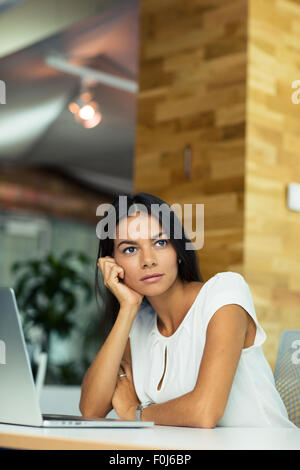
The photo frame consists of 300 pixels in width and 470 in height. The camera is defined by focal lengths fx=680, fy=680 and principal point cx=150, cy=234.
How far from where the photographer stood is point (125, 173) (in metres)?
9.31

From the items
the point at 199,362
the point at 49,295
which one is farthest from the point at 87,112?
the point at 199,362

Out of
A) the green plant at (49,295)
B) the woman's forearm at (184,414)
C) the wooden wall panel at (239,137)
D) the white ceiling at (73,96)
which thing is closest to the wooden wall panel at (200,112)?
the wooden wall panel at (239,137)

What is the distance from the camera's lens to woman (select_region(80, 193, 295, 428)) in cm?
161

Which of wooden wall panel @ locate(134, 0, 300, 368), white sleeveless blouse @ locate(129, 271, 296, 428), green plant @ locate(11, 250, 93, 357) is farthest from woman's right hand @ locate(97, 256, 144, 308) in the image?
green plant @ locate(11, 250, 93, 357)

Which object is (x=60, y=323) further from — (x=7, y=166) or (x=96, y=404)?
(x=96, y=404)

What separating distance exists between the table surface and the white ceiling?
3.71 m

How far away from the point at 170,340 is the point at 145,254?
25 centimetres

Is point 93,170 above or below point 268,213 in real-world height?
above

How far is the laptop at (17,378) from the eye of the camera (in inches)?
48.5

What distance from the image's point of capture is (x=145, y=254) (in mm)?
1891

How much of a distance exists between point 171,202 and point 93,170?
569 centimetres

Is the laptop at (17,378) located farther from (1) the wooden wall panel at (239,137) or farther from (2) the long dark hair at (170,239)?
(1) the wooden wall panel at (239,137)

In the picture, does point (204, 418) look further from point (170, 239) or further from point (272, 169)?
point (272, 169)
